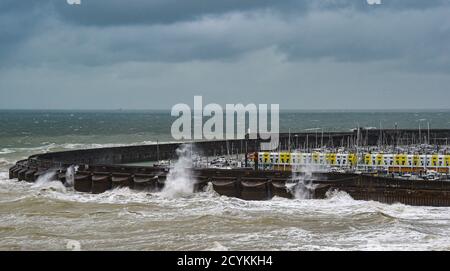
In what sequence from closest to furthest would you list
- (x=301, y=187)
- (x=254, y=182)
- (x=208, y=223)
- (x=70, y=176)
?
(x=208, y=223) < (x=301, y=187) < (x=254, y=182) < (x=70, y=176)

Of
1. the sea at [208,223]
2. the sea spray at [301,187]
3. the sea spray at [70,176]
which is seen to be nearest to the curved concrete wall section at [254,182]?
the sea spray at [301,187]

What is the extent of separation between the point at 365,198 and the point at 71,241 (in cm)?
2228

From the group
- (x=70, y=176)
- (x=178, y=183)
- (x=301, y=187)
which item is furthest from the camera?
(x=70, y=176)

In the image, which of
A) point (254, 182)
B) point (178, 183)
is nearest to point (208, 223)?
point (254, 182)

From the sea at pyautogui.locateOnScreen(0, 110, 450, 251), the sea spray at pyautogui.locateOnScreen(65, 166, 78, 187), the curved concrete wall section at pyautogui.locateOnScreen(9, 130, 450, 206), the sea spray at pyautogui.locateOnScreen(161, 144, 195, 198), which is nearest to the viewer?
the sea at pyautogui.locateOnScreen(0, 110, 450, 251)

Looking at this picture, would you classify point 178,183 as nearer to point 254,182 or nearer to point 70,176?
point 254,182

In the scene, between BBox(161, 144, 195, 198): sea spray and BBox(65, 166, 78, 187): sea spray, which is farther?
BBox(65, 166, 78, 187): sea spray

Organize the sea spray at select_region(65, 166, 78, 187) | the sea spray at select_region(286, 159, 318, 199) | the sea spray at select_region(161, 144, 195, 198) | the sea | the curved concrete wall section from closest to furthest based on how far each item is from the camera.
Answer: the sea, the curved concrete wall section, the sea spray at select_region(286, 159, 318, 199), the sea spray at select_region(161, 144, 195, 198), the sea spray at select_region(65, 166, 78, 187)

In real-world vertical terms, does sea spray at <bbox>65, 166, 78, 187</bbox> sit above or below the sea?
above

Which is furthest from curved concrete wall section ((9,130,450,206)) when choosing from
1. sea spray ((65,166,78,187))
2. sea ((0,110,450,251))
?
sea ((0,110,450,251))

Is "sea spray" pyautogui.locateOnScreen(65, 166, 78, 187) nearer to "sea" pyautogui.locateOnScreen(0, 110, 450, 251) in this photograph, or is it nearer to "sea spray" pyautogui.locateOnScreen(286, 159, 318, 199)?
"sea" pyautogui.locateOnScreen(0, 110, 450, 251)
